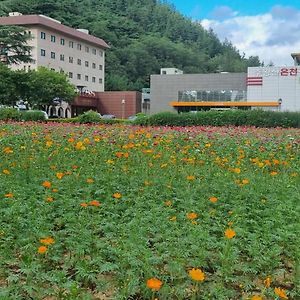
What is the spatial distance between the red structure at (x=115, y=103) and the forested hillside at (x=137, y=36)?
589 inches

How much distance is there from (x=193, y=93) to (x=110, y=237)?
183 feet

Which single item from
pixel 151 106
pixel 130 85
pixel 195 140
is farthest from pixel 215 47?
pixel 195 140

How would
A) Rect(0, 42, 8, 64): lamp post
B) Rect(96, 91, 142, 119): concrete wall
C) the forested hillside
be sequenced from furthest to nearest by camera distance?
the forested hillside < Rect(96, 91, 142, 119): concrete wall < Rect(0, 42, 8, 64): lamp post

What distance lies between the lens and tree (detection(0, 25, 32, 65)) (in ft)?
100.0

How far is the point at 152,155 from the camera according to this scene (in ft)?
21.1

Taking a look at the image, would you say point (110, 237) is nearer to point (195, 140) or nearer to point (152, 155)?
point (152, 155)

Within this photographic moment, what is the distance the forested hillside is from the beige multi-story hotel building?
849 cm

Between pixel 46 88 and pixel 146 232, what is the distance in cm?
3728

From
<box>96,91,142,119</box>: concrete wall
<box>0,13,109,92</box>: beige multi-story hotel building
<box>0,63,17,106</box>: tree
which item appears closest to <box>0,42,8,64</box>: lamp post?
<box>0,63,17,106</box>: tree

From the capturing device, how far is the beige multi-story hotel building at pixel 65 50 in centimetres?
5394

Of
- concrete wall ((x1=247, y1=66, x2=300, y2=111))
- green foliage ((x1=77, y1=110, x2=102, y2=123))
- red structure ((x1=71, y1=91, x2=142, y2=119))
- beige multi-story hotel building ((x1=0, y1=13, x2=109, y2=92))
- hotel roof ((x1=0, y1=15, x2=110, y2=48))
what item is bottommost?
green foliage ((x1=77, y1=110, x2=102, y2=123))

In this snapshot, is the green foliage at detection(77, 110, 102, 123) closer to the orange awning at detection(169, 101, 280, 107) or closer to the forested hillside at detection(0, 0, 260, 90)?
the orange awning at detection(169, 101, 280, 107)

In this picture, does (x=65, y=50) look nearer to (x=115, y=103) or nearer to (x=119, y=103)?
(x=115, y=103)

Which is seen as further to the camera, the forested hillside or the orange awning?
the forested hillside
